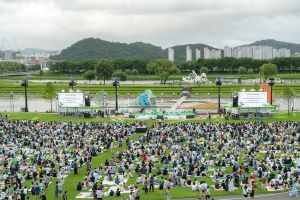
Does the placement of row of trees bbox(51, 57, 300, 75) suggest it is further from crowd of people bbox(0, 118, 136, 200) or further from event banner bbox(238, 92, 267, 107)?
crowd of people bbox(0, 118, 136, 200)

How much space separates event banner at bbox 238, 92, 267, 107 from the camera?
61.6m

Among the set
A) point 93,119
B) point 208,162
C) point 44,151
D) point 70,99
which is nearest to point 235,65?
point 70,99

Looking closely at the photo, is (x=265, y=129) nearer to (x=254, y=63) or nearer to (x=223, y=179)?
(x=223, y=179)

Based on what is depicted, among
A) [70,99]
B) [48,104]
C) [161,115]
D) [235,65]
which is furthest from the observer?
[235,65]

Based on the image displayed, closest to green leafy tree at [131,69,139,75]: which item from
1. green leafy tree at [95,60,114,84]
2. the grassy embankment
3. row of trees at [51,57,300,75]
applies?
row of trees at [51,57,300,75]

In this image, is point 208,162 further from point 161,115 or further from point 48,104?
point 48,104

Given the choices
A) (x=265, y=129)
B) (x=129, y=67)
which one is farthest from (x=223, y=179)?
(x=129, y=67)

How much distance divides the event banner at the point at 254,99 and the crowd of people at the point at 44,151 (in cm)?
1969

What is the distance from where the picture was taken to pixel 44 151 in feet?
122

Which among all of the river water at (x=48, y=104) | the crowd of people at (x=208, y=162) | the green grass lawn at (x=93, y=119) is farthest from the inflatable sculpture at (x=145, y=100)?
the crowd of people at (x=208, y=162)

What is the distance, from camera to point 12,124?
52844 mm

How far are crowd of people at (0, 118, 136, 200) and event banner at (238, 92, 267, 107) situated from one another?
64.6 ft

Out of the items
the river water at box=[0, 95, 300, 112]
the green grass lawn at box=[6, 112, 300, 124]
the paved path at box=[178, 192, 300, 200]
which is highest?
the river water at box=[0, 95, 300, 112]

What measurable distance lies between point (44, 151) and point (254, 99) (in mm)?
34597
